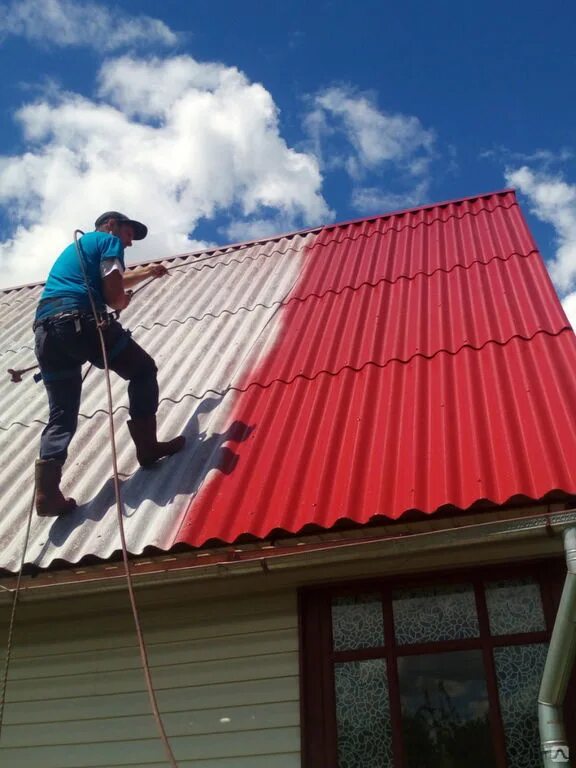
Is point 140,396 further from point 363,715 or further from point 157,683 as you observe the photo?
point 363,715

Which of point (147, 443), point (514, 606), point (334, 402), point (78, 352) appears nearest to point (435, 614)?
point (514, 606)

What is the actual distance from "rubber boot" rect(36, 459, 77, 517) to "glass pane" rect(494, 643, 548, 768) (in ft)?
7.60

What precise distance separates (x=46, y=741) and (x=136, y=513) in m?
1.16

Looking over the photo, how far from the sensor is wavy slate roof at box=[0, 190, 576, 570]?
11.9 ft

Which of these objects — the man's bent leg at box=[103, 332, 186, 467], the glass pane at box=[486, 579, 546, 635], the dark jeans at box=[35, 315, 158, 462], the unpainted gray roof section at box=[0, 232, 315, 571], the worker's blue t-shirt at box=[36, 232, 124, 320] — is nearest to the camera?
the glass pane at box=[486, 579, 546, 635]

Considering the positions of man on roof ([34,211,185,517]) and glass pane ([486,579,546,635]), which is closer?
glass pane ([486,579,546,635])

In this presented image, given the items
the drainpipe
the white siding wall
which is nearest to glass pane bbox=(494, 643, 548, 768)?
the drainpipe

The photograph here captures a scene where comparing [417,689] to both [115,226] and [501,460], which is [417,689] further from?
[115,226]

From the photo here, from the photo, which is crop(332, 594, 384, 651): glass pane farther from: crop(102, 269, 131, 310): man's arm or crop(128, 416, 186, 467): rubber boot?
crop(102, 269, 131, 310): man's arm

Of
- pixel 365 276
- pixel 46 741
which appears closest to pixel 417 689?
pixel 46 741

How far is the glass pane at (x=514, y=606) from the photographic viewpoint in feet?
11.3

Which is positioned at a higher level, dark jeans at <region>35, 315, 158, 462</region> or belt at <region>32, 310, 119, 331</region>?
belt at <region>32, 310, 119, 331</region>

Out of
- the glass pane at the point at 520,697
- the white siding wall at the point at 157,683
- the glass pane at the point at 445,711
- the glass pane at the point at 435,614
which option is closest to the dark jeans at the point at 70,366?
the white siding wall at the point at 157,683

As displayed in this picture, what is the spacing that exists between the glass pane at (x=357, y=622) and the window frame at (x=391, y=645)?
1.0 inches
